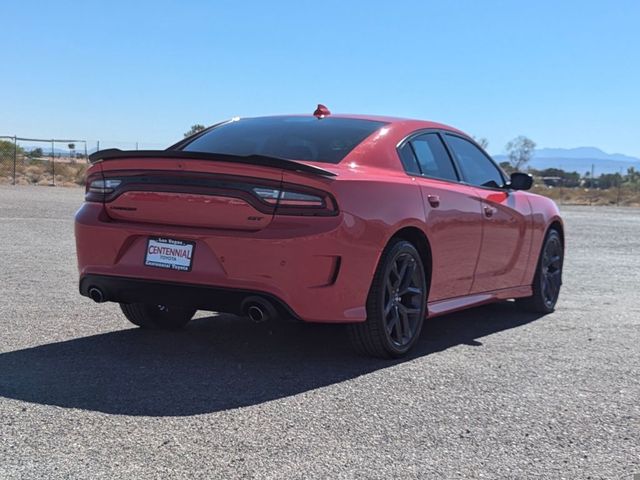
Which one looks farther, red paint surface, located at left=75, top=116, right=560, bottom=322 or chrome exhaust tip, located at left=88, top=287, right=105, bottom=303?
chrome exhaust tip, located at left=88, top=287, right=105, bottom=303

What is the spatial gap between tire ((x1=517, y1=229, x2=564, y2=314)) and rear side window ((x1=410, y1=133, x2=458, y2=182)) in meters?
1.71

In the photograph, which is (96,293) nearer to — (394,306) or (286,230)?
(286,230)

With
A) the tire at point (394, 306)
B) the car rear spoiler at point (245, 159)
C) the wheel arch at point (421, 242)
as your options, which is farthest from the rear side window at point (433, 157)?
the car rear spoiler at point (245, 159)

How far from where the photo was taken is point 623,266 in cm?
1186

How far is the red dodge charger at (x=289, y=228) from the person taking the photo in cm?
463

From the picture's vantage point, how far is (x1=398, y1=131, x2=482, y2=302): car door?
5.59 m

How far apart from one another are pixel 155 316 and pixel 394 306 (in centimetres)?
172

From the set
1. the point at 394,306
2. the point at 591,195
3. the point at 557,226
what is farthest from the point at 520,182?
the point at 591,195

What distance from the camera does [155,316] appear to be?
5938mm

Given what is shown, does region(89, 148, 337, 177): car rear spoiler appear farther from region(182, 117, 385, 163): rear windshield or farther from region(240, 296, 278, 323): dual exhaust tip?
region(240, 296, 278, 323): dual exhaust tip

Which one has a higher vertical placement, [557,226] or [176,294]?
[557,226]

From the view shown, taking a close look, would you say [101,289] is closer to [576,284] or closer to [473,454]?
[473,454]

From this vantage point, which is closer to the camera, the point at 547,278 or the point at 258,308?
the point at 258,308

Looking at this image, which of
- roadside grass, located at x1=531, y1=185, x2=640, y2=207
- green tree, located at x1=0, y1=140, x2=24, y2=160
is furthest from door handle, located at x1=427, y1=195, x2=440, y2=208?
roadside grass, located at x1=531, y1=185, x2=640, y2=207
